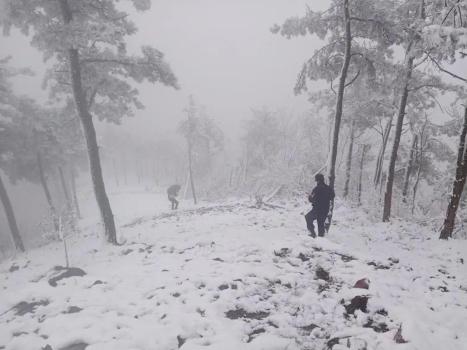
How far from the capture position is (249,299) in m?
5.70

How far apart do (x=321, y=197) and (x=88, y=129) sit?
7.77 m

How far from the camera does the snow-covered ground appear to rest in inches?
182

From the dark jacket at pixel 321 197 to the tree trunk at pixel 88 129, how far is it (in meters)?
6.52

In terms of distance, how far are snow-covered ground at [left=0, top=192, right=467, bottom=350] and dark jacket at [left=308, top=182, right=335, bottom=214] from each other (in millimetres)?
1171

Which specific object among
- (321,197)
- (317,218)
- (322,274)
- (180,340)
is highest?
(321,197)

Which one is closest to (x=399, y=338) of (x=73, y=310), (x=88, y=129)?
(x=73, y=310)

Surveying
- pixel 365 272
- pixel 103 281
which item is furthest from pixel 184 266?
pixel 365 272

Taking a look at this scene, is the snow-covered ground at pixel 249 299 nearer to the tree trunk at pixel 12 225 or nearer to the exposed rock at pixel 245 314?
the exposed rock at pixel 245 314

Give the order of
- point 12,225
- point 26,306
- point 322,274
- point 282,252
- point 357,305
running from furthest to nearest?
point 12,225 → point 282,252 → point 322,274 → point 26,306 → point 357,305

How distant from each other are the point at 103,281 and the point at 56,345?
2.52 metres

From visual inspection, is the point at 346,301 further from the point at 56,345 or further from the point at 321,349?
the point at 56,345

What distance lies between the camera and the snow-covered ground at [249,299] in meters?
4.62

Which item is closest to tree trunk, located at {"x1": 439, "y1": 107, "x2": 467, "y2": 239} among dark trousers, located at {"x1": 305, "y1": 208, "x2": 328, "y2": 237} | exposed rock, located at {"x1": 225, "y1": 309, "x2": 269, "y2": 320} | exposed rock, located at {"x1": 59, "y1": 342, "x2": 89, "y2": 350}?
dark trousers, located at {"x1": 305, "y1": 208, "x2": 328, "y2": 237}

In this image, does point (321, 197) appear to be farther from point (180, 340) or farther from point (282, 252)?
point (180, 340)
